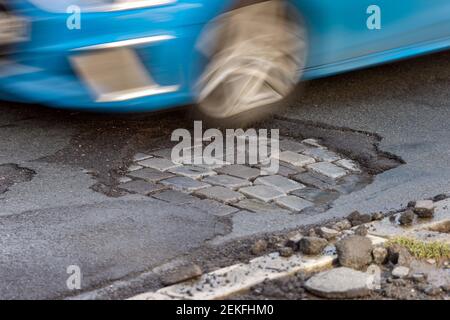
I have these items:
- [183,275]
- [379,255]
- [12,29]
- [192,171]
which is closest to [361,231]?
→ [379,255]

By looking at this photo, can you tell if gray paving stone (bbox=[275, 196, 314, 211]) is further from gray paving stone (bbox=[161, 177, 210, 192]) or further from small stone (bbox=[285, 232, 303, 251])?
small stone (bbox=[285, 232, 303, 251])

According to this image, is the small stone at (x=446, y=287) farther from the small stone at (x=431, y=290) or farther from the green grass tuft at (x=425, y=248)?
the green grass tuft at (x=425, y=248)

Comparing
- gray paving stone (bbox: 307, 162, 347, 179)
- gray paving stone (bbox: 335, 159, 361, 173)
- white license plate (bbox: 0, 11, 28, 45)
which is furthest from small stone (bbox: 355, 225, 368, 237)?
white license plate (bbox: 0, 11, 28, 45)

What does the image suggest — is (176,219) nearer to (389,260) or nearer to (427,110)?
(389,260)

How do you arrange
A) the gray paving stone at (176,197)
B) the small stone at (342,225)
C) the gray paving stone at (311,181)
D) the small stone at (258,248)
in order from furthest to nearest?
the gray paving stone at (311,181)
the gray paving stone at (176,197)
the small stone at (342,225)
the small stone at (258,248)

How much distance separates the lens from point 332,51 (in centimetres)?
627

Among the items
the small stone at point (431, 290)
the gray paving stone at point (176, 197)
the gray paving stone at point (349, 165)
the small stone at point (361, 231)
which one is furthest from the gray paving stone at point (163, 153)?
the small stone at point (431, 290)

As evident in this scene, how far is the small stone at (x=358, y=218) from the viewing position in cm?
470

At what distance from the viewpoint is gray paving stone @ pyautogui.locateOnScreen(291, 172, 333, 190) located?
5.38 metres

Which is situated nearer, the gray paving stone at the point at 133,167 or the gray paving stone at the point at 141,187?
the gray paving stone at the point at 141,187

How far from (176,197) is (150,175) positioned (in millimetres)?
365

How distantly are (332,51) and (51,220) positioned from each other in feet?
7.74

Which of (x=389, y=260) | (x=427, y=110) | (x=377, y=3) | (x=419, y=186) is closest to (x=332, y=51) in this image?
(x=377, y=3)

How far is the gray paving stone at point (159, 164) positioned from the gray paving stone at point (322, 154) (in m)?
0.83
